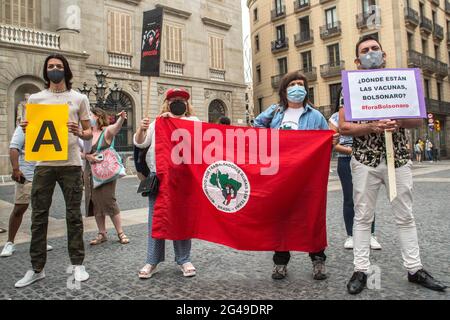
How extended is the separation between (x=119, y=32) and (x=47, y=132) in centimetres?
1970

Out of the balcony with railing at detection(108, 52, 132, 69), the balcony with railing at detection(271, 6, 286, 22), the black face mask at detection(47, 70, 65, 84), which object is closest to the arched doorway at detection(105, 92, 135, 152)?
the balcony with railing at detection(108, 52, 132, 69)

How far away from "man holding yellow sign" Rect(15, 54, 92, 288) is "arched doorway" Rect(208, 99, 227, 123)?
22.1m

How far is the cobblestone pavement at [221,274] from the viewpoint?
295 cm

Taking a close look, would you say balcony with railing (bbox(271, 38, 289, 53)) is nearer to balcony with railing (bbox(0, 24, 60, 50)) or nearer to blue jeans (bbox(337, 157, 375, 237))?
balcony with railing (bbox(0, 24, 60, 50))

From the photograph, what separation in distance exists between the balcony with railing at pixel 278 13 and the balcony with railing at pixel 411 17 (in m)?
11.3

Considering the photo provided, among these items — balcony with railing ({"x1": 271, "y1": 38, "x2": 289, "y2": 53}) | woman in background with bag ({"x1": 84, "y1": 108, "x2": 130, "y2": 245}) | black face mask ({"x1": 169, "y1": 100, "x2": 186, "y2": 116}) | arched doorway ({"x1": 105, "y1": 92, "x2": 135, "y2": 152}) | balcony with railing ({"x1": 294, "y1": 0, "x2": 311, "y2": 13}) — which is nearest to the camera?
black face mask ({"x1": 169, "y1": 100, "x2": 186, "y2": 116})

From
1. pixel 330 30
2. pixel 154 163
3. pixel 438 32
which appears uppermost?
pixel 438 32

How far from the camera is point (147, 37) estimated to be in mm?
3629

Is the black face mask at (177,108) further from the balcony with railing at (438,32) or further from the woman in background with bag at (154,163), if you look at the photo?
the balcony with railing at (438,32)

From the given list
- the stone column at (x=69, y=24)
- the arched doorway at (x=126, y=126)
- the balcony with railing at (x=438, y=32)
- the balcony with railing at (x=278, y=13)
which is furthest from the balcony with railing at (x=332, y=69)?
the stone column at (x=69, y=24)

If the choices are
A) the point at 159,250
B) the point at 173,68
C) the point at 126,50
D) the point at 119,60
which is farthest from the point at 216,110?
the point at 159,250

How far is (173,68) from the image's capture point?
23391 millimetres

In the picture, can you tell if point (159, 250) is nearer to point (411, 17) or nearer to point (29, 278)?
point (29, 278)

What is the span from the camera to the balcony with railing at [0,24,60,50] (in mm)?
17000
